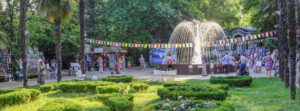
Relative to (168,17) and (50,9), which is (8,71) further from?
(168,17)

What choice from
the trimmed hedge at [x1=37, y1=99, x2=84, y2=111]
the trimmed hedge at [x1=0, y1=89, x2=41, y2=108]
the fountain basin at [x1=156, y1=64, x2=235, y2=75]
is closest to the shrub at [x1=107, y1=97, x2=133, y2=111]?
the trimmed hedge at [x1=37, y1=99, x2=84, y2=111]

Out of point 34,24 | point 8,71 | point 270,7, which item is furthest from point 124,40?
point 270,7

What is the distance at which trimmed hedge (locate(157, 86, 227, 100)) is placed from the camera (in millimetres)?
9688

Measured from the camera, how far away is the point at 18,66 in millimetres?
22141

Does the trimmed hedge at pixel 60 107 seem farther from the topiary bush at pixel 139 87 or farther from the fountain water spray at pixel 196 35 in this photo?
the fountain water spray at pixel 196 35

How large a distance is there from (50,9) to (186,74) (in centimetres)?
1107

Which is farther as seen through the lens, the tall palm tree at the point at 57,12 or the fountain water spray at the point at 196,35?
the fountain water spray at the point at 196,35

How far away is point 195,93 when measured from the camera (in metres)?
9.76

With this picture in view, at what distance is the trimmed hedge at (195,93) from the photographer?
9688mm

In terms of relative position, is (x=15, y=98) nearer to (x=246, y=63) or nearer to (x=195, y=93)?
(x=195, y=93)

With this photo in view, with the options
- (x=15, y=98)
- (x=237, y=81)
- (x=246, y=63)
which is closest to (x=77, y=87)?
(x=15, y=98)

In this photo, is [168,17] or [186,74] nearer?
[186,74]

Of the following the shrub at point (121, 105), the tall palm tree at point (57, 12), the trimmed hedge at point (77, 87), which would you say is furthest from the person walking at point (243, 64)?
the shrub at point (121, 105)

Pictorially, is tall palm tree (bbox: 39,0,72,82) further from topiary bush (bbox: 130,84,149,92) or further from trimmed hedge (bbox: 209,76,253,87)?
trimmed hedge (bbox: 209,76,253,87)
